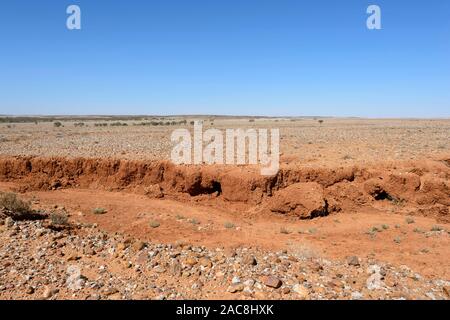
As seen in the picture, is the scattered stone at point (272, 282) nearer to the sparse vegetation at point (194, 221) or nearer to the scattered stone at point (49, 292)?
the scattered stone at point (49, 292)

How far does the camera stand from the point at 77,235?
873 cm

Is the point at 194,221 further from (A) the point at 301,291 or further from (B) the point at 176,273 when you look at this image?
(A) the point at 301,291

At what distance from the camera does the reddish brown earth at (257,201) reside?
973 cm

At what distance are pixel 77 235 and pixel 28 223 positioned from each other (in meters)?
1.27

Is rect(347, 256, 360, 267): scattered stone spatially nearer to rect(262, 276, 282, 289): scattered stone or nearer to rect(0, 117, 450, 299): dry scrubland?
rect(0, 117, 450, 299): dry scrubland

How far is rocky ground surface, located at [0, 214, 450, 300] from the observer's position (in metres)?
6.18

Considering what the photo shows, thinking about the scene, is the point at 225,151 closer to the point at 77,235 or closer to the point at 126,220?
the point at 126,220

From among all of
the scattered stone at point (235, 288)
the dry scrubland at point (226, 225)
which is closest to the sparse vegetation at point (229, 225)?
the dry scrubland at point (226, 225)

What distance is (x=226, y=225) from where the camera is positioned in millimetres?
10859

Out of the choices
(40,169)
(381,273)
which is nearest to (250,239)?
(381,273)

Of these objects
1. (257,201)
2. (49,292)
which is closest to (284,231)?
(257,201)

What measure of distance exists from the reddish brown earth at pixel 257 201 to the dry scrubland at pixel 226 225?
0.17ft

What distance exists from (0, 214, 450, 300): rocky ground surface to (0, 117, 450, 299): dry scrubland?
29 millimetres

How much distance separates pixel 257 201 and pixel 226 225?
2.28m
